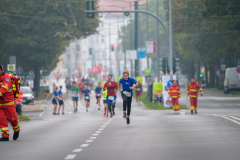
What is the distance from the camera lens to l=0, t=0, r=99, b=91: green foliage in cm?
5372

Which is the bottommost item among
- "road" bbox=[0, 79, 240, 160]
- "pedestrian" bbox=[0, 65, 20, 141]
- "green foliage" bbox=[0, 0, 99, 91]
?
"road" bbox=[0, 79, 240, 160]

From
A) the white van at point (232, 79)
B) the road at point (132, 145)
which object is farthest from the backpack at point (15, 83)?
the white van at point (232, 79)

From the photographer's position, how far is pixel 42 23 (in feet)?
184

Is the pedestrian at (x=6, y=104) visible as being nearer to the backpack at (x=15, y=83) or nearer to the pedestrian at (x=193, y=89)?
the backpack at (x=15, y=83)

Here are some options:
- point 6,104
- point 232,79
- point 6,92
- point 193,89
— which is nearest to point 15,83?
point 6,92

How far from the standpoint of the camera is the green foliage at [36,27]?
176 ft

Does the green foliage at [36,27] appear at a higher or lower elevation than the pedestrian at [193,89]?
higher

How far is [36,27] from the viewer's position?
56188 mm

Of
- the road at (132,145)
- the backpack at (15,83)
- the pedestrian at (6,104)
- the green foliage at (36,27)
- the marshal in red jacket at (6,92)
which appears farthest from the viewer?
the green foliage at (36,27)

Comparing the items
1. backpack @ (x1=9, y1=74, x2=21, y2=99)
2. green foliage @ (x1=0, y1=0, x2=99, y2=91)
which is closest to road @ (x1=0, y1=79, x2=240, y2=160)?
backpack @ (x1=9, y1=74, x2=21, y2=99)

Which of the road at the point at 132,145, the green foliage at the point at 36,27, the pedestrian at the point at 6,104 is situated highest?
the green foliage at the point at 36,27

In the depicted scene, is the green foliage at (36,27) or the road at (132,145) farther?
the green foliage at (36,27)

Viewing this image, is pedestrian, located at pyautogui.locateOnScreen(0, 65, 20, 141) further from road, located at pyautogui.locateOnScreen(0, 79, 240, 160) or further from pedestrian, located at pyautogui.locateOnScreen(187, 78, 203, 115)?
pedestrian, located at pyautogui.locateOnScreen(187, 78, 203, 115)

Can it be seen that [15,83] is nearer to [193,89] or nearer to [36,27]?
[193,89]
